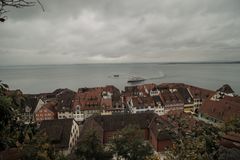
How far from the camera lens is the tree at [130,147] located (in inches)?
848

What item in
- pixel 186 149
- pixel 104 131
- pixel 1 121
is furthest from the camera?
pixel 104 131

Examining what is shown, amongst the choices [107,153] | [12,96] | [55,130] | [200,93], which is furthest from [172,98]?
[12,96]

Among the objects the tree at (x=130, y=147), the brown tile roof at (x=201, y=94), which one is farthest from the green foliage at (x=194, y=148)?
the brown tile roof at (x=201, y=94)

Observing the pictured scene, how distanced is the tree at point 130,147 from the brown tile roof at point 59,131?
23.5ft

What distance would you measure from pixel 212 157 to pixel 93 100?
4778 centimetres

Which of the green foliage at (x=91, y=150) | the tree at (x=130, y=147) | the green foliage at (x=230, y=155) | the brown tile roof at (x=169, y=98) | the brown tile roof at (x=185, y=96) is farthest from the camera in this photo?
the brown tile roof at (x=185, y=96)

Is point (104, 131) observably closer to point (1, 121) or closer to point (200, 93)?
point (1, 121)

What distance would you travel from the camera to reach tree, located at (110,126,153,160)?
2153 cm

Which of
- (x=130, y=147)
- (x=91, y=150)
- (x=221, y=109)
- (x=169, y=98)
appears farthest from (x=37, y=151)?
(x=169, y=98)

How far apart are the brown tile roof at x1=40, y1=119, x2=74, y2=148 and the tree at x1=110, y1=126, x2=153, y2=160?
282 inches

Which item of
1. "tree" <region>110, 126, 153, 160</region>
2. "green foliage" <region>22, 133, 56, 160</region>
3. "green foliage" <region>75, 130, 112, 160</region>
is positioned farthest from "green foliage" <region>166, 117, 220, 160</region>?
"tree" <region>110, 126, 153, 160</region>

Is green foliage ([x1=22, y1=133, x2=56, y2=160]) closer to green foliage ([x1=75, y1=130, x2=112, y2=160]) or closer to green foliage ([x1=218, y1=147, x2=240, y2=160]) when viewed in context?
green foliage ([x1=75, y1=130, x2=112, y2=160])

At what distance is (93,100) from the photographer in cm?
5547

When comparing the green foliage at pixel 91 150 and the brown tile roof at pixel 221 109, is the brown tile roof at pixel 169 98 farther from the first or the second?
the green foliage at pixel 91 150
